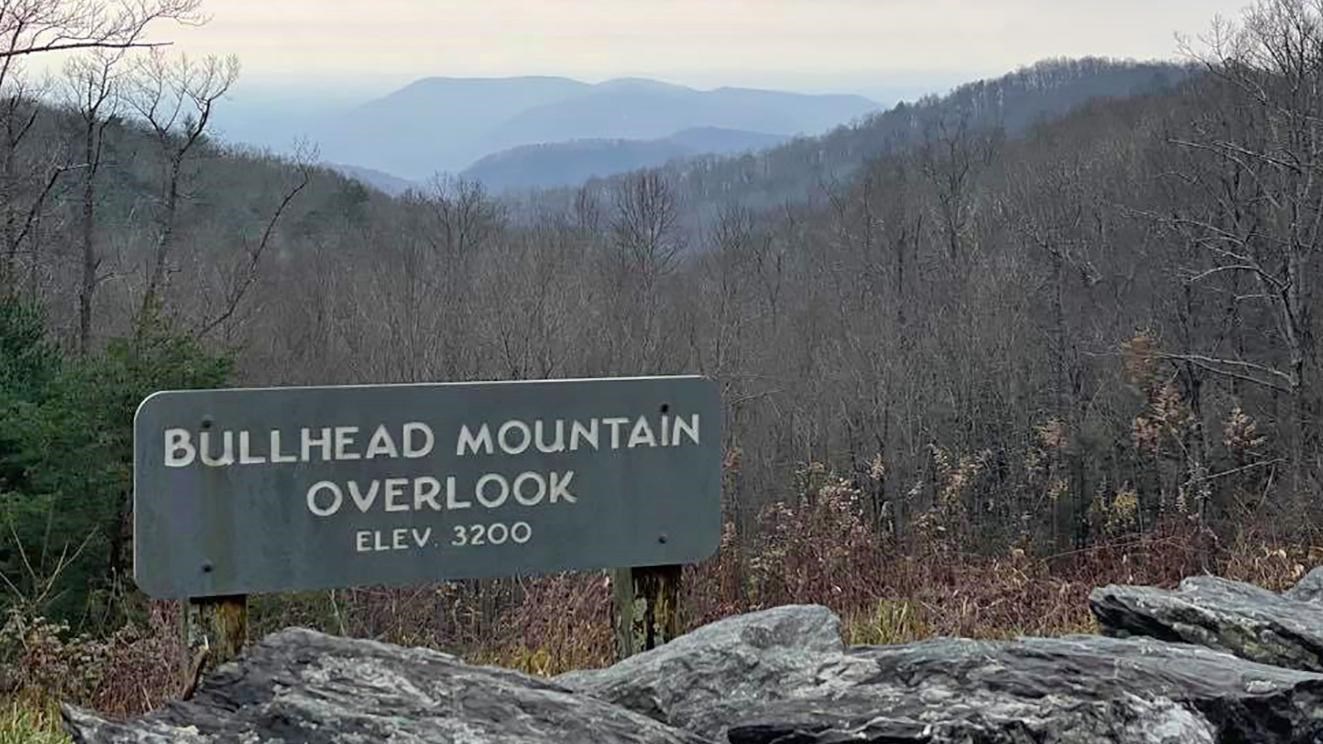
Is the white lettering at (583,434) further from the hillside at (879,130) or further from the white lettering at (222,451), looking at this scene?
the hillside at (879,130)

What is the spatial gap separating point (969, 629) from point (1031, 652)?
168cm

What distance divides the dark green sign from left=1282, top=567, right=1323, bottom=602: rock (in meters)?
1.61

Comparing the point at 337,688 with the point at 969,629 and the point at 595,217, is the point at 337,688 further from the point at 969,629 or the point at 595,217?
the point at 595,217

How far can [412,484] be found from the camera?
2.64m

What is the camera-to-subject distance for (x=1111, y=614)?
2959 mm

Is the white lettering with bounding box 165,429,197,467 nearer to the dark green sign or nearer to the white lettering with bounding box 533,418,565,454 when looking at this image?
the dark green sign

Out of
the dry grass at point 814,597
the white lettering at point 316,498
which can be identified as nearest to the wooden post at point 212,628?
the white lettering at point 316,498

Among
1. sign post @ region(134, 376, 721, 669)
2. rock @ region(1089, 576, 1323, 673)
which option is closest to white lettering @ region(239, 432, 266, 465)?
sign post @ region(134, 376, 721, 669)

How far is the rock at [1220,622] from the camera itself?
9.18ft

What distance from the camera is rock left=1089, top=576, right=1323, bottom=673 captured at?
2797 millimetres

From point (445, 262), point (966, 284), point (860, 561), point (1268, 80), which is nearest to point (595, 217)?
point (445, 262)

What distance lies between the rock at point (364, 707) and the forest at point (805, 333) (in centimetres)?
157

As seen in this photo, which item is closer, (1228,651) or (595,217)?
(1228,651)

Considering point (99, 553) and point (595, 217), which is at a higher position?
point (595, 217)
